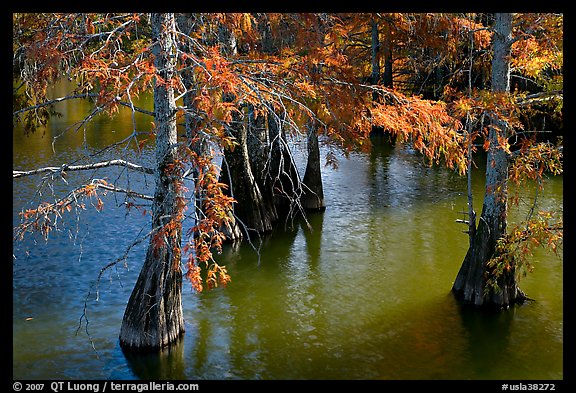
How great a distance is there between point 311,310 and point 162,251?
3.34 m

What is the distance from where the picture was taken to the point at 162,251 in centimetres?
964

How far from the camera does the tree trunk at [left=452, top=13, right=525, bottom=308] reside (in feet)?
37.0

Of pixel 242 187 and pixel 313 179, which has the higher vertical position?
pixel 242 187

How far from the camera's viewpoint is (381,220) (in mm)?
17391

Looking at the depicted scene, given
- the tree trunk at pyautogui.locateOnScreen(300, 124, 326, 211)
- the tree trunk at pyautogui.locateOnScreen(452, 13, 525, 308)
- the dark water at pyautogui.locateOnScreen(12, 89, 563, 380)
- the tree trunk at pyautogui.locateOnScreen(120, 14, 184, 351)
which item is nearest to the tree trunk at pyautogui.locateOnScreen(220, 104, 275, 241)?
the dark water at pyautogui.locateOnScreen(12, 89, 563, 380)

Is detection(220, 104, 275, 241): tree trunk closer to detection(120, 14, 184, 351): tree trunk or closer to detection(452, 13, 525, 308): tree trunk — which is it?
detection(452, 13, 525, 308): tree trunk

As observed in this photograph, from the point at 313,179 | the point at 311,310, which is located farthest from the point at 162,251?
the point at 313,179

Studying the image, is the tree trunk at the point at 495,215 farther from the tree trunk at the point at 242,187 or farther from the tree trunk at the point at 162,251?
the tree trunk at the point at 242,187

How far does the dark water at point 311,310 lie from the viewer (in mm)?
9914

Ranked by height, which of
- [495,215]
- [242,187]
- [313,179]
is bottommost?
[313,179]

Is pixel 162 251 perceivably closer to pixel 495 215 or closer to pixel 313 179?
pixel 495 215

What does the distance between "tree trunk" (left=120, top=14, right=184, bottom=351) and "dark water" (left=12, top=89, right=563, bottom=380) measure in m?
0.35
